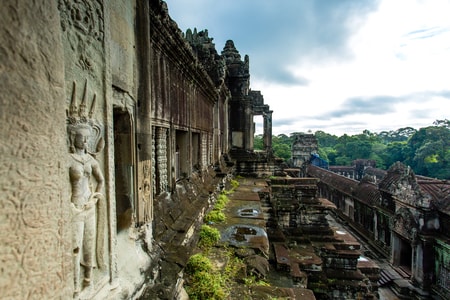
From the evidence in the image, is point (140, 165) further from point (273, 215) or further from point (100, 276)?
point (273, 215)

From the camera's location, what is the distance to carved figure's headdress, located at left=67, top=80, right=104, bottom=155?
1.72 meters

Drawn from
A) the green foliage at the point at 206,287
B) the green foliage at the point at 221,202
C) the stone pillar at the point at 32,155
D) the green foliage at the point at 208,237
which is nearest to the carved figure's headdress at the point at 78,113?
the stone pillar at the point at 32,155

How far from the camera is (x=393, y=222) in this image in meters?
16.6

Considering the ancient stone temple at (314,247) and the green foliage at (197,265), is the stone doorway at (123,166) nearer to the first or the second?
the green foliage at (197,265)

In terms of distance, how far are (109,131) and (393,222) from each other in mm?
19499

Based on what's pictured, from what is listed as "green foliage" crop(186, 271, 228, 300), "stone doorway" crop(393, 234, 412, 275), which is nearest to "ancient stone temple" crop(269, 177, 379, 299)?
"green foliage" crop(186, 271, 228, 300)

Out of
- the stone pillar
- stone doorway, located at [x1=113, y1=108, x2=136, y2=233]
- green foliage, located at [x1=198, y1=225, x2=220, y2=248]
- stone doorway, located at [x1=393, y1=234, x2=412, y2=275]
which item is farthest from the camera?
stone doorway, located at [x1=393, y1=234, x2=412, y2=275]

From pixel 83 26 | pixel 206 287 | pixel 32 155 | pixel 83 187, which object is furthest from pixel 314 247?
pixel 32 155

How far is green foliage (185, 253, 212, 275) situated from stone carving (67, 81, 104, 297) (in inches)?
93.0

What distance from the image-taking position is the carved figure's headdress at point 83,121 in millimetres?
1716

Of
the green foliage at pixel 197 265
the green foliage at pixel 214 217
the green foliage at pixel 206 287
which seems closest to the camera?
the green foliage at pixel 206 287

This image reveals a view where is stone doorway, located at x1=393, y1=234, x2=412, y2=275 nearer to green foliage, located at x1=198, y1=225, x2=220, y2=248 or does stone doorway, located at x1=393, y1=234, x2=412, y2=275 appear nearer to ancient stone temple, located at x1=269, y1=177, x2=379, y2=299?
ancient stone temple, located at x1=269, y1=177, x2=379, y2=299

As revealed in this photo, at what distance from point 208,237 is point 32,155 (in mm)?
4496

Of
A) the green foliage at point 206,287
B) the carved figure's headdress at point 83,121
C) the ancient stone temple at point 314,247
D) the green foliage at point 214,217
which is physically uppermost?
the carved figure's headdress at point 83,121
